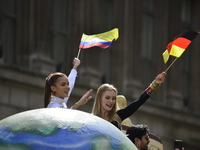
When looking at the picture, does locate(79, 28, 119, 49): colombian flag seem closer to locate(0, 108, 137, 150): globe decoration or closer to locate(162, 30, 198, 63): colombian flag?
locate(162, 30, 198, 63): colombian flag

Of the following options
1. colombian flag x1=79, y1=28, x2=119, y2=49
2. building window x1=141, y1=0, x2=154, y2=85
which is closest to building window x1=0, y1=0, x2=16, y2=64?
building window x1=141, y1=0, x2=154, y2=85

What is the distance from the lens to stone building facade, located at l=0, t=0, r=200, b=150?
21.7m

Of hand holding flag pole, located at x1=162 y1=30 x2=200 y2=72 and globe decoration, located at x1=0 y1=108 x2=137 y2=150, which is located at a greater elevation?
hand holding flag pole, located at x1=162 y1=30 x2=200 y2=72

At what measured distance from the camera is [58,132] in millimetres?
4832

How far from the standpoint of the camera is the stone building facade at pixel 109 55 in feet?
71.1

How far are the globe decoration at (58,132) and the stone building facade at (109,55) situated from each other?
15.5m

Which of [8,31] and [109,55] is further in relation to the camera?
A: [109,55]

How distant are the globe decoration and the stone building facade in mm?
15548

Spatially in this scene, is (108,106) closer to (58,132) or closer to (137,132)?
(137,132)

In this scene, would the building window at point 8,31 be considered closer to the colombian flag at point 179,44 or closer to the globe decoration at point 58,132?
the colombian flag at point 179,44

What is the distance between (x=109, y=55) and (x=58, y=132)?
856 inches

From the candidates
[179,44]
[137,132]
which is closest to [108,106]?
[137,132]

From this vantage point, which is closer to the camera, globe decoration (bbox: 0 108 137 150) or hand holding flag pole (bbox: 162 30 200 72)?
globe decoration (bbox: 0 108 137 150)

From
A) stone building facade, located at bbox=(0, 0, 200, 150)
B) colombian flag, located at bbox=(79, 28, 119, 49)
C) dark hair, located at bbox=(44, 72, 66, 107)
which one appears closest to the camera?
dark hair, located at bbox=(44, 72, 66, 107)
